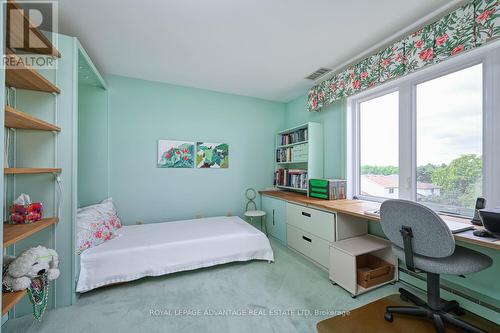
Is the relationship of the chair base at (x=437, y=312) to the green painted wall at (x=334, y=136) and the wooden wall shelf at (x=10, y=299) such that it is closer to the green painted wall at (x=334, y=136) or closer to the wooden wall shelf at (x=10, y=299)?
the green painted wall at (x=334, y=136)

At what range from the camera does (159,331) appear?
1.44 metres

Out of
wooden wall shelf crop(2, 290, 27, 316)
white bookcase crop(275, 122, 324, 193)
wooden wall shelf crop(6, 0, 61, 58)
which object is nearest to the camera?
wooden wall shelf crop(2, 290, 27, 316)

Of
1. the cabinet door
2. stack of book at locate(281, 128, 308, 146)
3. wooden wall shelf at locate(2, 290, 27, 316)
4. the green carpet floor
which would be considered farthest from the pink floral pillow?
stack of book at locate(281, 128, 308, 146)

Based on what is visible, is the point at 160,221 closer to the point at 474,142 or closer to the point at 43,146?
the point at 43,146

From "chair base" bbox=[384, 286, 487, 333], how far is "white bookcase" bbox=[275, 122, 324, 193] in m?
1.71

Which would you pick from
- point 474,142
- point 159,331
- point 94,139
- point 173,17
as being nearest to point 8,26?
point 173,17

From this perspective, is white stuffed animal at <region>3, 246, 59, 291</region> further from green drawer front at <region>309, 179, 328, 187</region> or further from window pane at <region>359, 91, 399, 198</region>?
window pane at <region>359, 91, 399, 198</region>

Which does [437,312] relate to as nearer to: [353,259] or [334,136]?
[353,259]

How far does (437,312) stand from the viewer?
1.39 meters

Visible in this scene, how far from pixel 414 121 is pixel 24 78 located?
10.6ft

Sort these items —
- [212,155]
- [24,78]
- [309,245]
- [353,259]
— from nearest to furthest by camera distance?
[24,78]
[353,259]
[309,245]
[212,155]

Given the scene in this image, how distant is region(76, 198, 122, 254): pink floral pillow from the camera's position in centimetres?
186

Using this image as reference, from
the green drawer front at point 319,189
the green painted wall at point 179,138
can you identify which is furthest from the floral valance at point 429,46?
the green painted wall at point 179,138

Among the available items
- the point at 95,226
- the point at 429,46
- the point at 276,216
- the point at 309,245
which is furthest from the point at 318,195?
the point at 95,226
